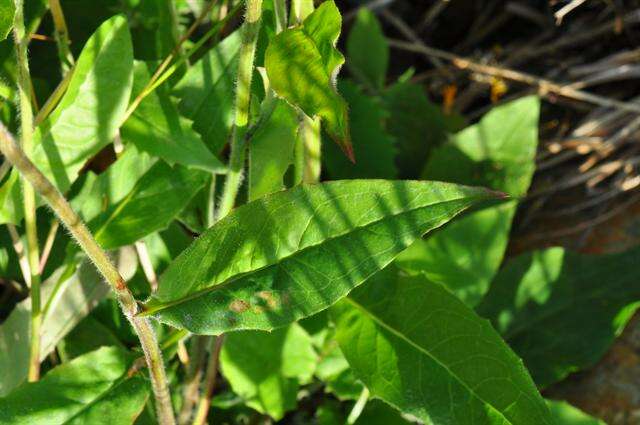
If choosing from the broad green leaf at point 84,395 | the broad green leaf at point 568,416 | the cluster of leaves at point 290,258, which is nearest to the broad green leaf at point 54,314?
the cluster of leaves at point 290,258

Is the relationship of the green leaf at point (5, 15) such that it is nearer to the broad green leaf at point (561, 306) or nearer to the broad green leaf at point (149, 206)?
the broad green leaf at point (149, 206)

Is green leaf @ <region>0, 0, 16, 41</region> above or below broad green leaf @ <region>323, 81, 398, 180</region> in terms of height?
above

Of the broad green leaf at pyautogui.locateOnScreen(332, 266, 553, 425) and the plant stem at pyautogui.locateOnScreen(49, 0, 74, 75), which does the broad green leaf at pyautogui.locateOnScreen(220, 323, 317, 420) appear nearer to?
the broad green leaf at pyautogui.locateOnScreen(332, 266, 553, 425)

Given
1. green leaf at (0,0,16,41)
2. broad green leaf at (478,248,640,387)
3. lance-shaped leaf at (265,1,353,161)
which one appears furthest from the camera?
broad green leaf at (478,248,640,387)

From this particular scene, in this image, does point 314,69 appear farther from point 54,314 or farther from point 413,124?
point 413,124

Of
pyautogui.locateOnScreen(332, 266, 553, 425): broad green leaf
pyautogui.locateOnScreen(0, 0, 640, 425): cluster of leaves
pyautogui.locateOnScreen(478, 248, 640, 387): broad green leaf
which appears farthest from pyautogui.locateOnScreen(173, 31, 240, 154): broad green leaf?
pyautogui.locateOnScreen(478, 248, 640, 387): broad green leaf

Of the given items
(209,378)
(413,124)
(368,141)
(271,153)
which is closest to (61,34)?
(271,153)
